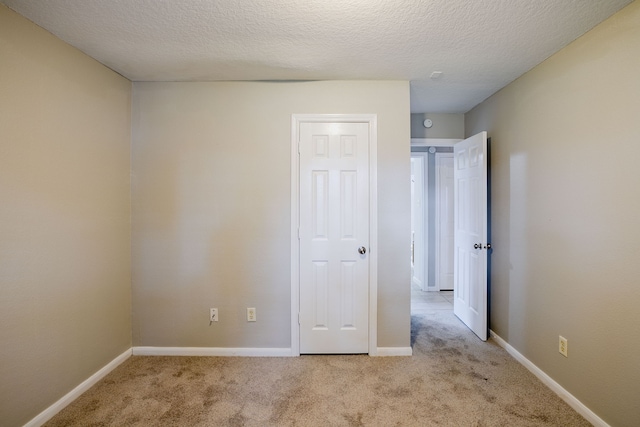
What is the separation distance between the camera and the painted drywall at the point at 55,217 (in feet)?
5.12

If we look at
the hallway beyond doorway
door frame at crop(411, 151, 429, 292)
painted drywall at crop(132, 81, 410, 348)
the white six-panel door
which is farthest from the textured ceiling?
the hallway beyond doorway

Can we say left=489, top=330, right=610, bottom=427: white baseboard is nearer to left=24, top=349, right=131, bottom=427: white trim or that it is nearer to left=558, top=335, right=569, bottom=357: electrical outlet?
left=558, top=335, right=569, bottom=357: electrical outlet

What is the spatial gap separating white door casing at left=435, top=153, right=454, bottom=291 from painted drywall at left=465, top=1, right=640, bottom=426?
1841 mm

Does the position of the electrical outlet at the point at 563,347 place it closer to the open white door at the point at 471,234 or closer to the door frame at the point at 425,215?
the open white door at the point at 471,234

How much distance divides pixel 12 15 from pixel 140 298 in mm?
2085

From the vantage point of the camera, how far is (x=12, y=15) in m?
1.56

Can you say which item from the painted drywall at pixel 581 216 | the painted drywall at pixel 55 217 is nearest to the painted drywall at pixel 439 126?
the painted drywall at pixel 581 216

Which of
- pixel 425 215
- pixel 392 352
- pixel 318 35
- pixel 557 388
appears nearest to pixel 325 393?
pixel 392 352

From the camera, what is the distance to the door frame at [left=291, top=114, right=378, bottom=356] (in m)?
2.44

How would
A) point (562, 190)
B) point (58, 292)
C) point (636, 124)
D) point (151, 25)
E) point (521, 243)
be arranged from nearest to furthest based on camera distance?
point (636, 124)
point (151, 25)
point (58, 292)
point (562, 190)
point (521, 243)

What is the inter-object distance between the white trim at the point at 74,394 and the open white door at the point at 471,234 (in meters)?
3.31

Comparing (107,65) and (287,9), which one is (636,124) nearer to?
(287,9)

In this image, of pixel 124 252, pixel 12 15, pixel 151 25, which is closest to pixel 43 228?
pixel 124 252

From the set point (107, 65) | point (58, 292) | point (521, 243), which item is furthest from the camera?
point (521, 243)
